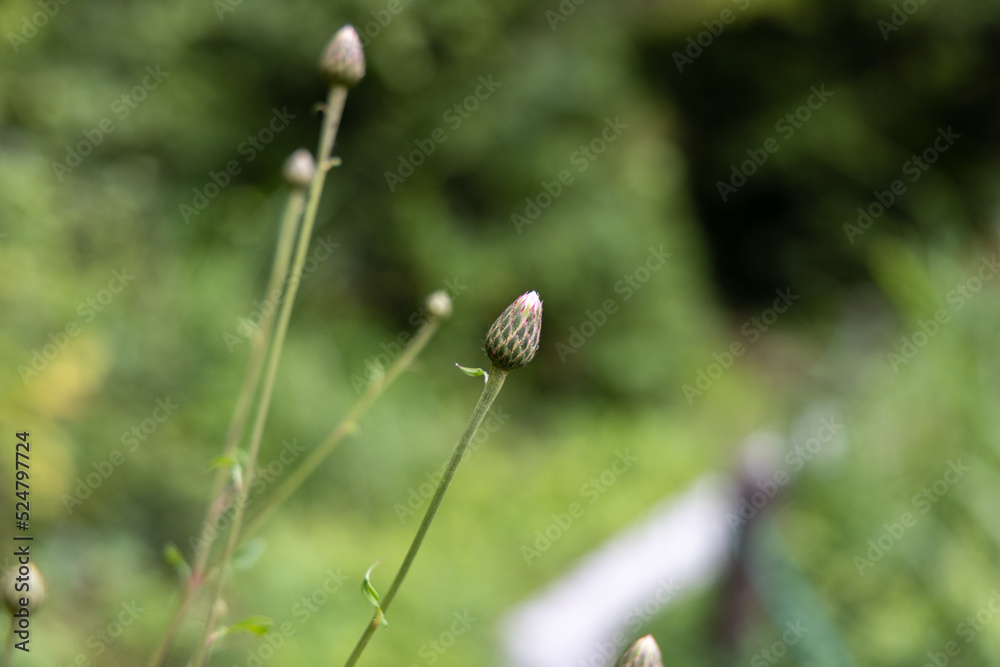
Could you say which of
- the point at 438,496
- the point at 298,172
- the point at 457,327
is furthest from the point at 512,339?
the point at 457,327

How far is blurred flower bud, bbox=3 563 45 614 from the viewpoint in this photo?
67 centimetres

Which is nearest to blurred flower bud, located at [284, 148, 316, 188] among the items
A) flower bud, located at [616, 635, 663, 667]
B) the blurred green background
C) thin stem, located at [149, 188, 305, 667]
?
thin stem, located at [149, 188, 305, 667]

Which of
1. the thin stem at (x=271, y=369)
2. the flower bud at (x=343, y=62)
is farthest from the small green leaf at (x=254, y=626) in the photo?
the flower bud at (x=343, y=62)

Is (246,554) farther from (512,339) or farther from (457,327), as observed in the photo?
(457,327)

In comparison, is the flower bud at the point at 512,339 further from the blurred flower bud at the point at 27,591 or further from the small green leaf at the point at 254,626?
the blurred flower bud at the point at 27,591

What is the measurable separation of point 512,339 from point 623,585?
2.95m

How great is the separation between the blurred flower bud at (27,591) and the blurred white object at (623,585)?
6.99ft

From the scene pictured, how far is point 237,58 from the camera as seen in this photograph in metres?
3.79

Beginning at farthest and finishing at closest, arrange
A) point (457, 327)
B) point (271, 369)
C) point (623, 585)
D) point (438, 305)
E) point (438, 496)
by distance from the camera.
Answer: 1. point (457, 327)
2. point (623, 585)
3. point (438, 305)
4. point (271, 369)
5. point (438, 496)

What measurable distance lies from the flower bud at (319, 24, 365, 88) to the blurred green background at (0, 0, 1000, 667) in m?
1.64

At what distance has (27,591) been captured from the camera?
703 millimetres

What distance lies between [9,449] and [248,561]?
1.85 m

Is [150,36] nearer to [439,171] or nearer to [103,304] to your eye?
[103,304]

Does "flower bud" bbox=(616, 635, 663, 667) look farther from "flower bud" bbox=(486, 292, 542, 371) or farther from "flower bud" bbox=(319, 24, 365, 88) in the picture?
"flower bud" bbox=(319, 24, 365, 88)
